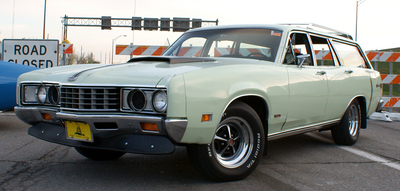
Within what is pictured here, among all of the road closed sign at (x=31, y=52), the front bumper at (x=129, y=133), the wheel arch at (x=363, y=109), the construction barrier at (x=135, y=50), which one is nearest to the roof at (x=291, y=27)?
the wheel arch at (x=363, y=109)

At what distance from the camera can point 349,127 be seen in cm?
551

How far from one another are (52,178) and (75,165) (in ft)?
1.75

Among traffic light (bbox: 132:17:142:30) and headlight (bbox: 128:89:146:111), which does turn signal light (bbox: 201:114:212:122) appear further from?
traffic light (bbox: 132:17:142:30)

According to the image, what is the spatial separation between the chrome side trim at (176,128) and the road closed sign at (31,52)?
8509mm

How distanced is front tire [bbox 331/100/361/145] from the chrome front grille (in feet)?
11.6

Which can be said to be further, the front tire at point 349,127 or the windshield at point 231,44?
the front tire at point 349,127

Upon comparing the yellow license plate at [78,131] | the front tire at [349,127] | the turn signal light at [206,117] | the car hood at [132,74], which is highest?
the car hood at [132,74]

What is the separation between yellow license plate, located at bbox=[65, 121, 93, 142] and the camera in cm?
311

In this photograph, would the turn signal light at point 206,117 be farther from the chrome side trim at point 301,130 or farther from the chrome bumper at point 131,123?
the chrome side trim at point 301,130

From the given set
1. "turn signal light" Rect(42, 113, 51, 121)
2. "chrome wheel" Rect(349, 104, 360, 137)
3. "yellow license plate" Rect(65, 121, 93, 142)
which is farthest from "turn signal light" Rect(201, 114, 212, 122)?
"chrome wheel" Rect(349, 104, 360, 137)

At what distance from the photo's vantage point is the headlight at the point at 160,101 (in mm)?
2852

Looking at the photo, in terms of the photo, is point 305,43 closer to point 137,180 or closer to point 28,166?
point 137,180

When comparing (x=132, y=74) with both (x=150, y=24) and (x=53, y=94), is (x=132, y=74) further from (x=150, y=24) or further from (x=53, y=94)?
(x=150, y=24)

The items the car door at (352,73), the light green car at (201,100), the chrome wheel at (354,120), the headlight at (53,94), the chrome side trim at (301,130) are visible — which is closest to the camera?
the light green car at (201,100)
